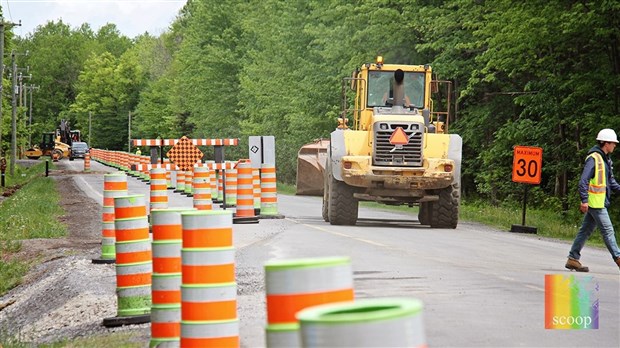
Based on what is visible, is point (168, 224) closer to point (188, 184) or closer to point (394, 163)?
point (394, 163)

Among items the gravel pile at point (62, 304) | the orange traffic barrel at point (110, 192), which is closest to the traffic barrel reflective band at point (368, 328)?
the gravel pile at point (62, 304)

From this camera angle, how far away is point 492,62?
32.0 meters

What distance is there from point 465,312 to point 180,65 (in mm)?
94738

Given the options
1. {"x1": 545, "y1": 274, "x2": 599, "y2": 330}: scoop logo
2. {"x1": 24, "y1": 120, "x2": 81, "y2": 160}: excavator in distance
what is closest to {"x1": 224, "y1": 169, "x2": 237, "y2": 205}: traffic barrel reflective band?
{"x1": 545, "y1": 274, "x2": 599, "y2": 330}: scoop logo

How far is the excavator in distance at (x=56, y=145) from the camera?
122188 mm

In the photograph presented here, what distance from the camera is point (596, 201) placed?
15562mm

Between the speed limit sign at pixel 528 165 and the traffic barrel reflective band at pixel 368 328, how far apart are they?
2271cm

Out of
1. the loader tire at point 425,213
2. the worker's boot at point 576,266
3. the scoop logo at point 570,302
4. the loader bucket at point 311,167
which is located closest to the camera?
the scoop logo at point 570,302

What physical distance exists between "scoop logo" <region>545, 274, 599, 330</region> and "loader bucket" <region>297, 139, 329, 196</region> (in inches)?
973

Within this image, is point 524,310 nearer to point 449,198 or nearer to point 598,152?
point 598,152

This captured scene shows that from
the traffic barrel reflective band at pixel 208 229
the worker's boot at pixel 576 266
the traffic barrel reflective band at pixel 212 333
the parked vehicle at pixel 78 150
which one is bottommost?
the parked vehicle at pixel 78 150

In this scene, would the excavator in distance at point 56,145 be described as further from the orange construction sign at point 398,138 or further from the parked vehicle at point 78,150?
the orange construction sign at point 398,138

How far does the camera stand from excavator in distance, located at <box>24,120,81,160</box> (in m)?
122

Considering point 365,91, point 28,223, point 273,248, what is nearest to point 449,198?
point 365,91
